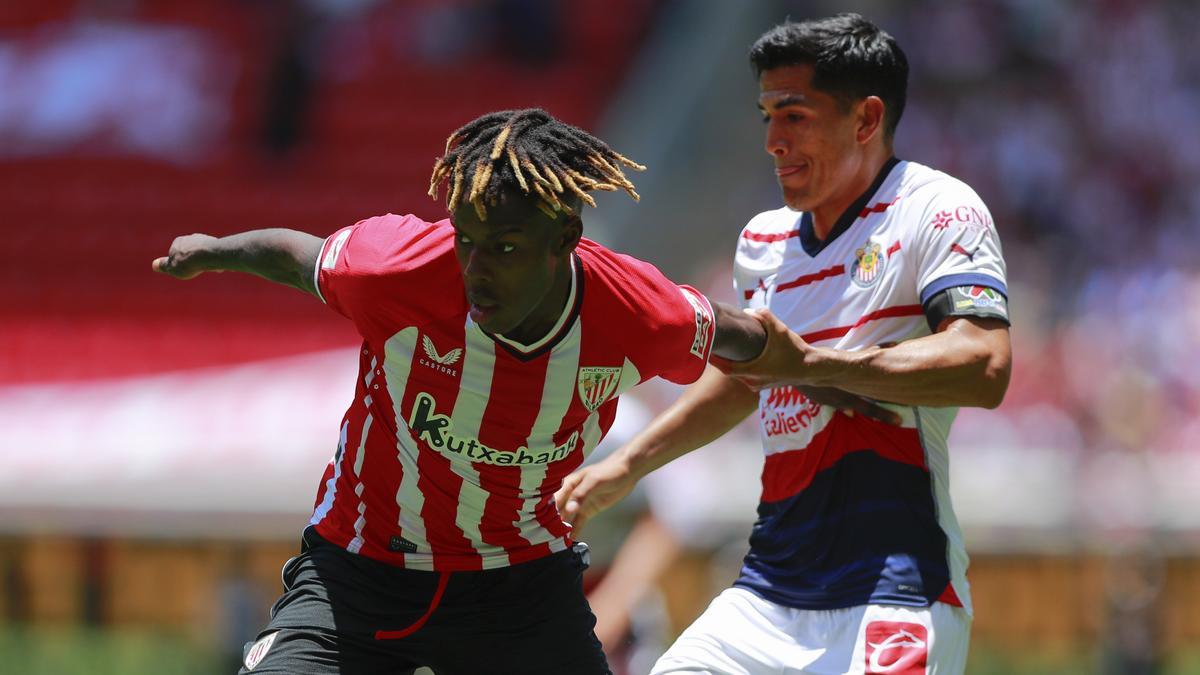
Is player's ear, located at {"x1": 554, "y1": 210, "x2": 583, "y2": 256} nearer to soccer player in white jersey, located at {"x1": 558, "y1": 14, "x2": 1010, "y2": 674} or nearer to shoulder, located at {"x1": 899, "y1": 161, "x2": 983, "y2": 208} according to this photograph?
soccer player in white jersey, located at {"x1": 558, "y1": 14, "x2": 1010, "y2": 674}

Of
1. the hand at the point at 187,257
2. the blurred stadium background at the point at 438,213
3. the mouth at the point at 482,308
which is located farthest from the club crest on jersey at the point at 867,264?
the blurred stadium background at the point at 438,213

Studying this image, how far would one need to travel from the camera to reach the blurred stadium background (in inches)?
358

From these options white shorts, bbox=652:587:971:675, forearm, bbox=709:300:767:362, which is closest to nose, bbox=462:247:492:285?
forearm, bbox=709:300:767:362

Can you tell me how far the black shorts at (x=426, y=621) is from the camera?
3783 mm

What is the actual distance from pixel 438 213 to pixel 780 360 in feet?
32.4

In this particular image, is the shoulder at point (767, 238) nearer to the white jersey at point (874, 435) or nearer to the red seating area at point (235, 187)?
the white jersey at point (874, 435)

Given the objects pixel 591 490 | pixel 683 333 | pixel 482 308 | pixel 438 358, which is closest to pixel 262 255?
pixel 438 358

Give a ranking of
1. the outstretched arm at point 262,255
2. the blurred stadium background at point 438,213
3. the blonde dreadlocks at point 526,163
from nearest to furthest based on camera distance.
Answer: the blonde dreadlocks at point 526,163
the outstretched arm at point 262,255
the blurred stadium background at point 438,213

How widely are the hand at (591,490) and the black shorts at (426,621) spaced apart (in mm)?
383

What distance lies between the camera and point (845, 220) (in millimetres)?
4215

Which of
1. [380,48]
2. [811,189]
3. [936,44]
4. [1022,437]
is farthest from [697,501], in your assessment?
[380,48]

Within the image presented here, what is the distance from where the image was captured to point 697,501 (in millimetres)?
9008

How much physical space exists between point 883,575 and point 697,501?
5067mm

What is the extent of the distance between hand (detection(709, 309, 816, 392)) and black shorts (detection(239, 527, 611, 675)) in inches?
29.5
